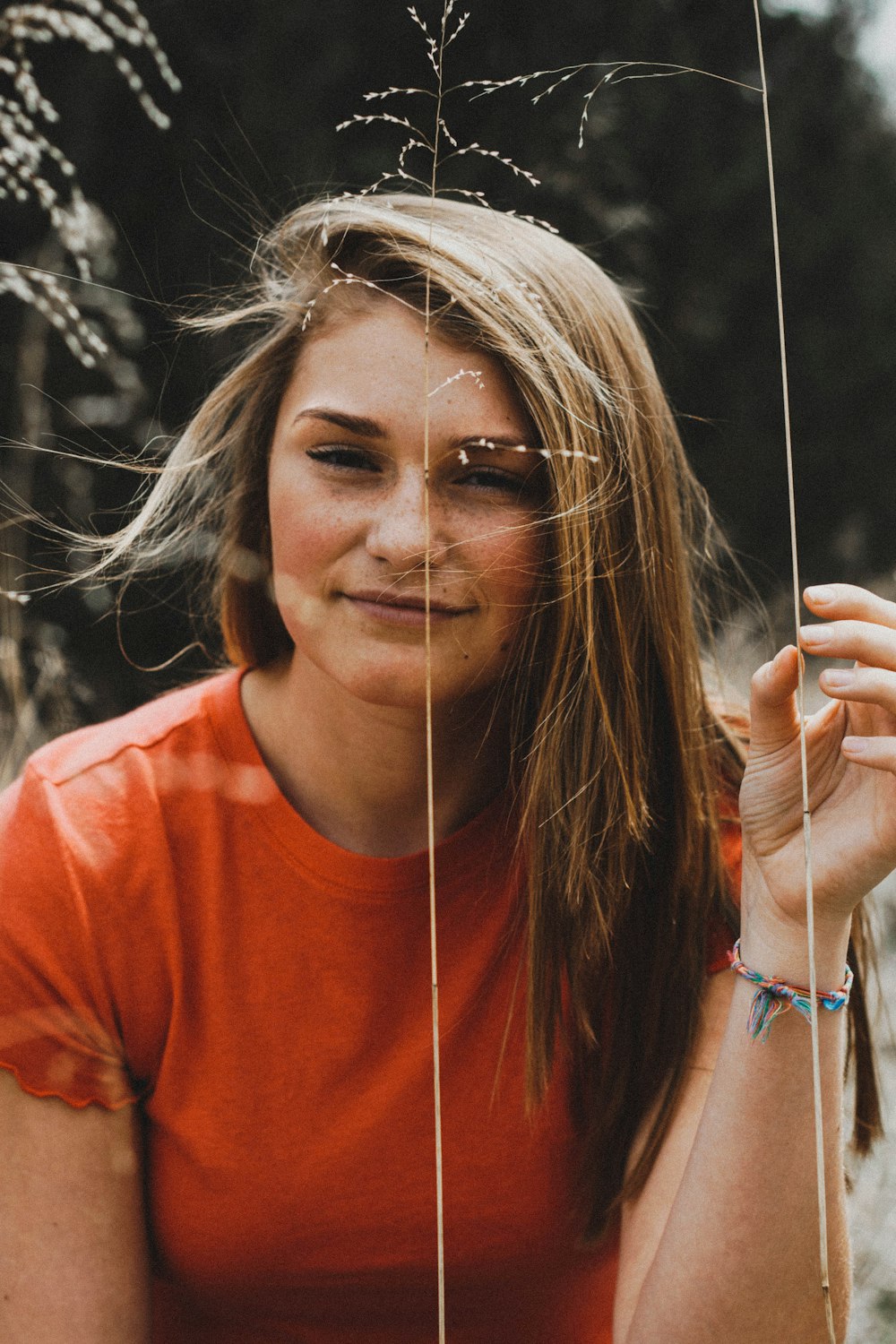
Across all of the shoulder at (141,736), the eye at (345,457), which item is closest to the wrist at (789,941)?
the eye at (345,457)

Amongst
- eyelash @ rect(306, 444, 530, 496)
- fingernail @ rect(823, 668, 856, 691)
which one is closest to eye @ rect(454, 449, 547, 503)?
eyelash @ rect(306, 444, 530, 496)

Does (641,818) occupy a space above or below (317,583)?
below

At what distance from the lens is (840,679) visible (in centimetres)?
104

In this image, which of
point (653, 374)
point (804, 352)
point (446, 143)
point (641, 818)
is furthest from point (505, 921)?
point (804, 352)

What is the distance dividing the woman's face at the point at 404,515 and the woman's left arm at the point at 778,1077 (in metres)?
0.32

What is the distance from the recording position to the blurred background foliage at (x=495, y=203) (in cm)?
263

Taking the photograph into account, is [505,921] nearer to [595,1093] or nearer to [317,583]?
[595,1093]

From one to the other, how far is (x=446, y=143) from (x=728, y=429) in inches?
83.9

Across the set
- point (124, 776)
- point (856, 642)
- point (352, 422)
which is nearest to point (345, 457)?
point (352, 422)

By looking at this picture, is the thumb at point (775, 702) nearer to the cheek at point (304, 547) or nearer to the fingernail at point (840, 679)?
the fingernail at point (840, 679)

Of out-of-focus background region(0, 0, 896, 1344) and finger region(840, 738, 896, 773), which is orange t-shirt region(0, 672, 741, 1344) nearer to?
out-of-focus background region(0, 0, 896, 1344)

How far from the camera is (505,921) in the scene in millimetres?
1453

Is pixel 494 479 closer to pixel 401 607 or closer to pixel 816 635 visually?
pixel 401 607

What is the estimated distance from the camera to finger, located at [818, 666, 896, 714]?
1.03m
